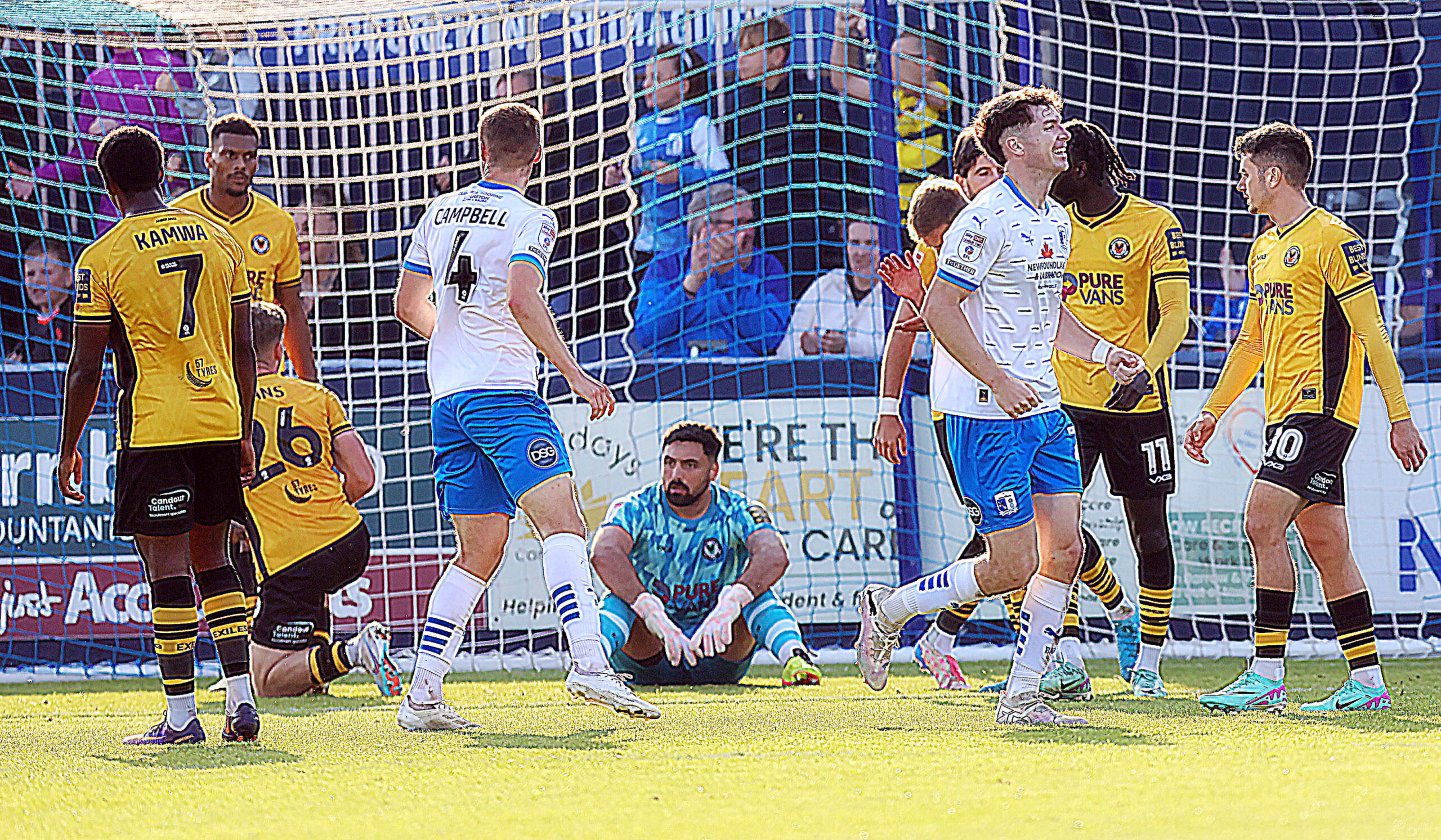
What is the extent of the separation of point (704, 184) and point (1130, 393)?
12.0 feet

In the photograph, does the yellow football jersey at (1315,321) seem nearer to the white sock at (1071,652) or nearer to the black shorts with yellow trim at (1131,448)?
the black shorts with yellow trim at (1131,448)

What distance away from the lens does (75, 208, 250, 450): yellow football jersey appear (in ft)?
13.8

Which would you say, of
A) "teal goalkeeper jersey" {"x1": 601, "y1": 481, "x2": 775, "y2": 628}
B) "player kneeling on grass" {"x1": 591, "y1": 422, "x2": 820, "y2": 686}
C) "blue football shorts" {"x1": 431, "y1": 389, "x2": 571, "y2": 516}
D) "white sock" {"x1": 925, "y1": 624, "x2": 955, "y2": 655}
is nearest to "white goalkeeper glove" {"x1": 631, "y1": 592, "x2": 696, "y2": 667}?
"player kneeling on grass" {"x1": 591, "y1": 422, "x2": 820, "y2": 686}

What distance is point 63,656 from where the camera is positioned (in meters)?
7.46

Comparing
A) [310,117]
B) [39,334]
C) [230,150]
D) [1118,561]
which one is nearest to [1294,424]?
[1118,561]

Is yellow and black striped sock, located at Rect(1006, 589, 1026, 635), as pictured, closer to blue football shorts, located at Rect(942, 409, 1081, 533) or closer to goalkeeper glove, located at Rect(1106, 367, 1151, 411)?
goalkeeper glove, located at Rect(1106, 367, 1151, 411)

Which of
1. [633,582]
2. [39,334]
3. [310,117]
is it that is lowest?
[633,582]

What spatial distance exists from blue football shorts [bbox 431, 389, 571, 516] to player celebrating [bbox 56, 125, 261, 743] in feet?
1.92

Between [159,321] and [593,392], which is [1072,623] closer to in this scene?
[593,392]

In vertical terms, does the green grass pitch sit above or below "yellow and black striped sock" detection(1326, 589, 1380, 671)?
below

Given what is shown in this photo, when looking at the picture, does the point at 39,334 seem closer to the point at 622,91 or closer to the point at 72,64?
the point at 72,64

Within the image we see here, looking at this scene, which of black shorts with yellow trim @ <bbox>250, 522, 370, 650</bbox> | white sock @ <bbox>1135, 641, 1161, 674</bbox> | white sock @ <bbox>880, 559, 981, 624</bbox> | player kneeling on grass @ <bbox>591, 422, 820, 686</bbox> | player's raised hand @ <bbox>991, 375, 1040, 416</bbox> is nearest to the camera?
player's raised hand @ <bbox>991, 375, 1040, 416</bbox>

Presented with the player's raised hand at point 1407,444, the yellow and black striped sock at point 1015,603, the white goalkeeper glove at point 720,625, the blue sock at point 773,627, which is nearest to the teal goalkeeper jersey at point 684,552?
the blue sock at point 773,627

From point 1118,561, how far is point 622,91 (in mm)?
3529
